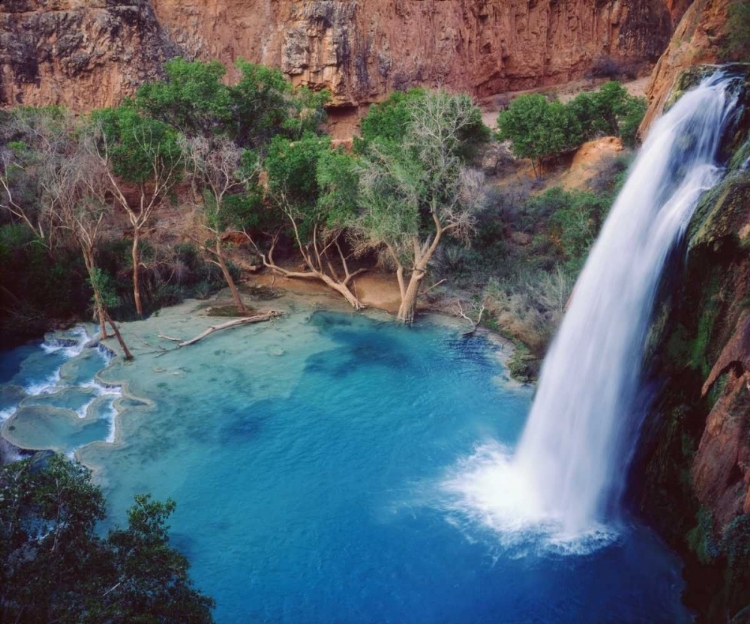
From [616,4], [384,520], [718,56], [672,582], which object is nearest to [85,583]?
[384,520]

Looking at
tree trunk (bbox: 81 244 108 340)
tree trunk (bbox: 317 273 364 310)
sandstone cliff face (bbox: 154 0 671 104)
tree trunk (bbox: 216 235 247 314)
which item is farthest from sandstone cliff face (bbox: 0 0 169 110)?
tree trunk (bbox: 317 273 364 310)

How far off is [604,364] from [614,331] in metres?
0.81

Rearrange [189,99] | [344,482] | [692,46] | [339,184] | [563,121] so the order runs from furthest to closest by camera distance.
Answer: [563,121], [189,99], [339,184], [692,46], [344,482]

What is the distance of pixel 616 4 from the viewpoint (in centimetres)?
4034

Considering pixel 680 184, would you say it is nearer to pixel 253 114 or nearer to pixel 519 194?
pixel 519 194

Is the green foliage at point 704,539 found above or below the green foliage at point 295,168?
below

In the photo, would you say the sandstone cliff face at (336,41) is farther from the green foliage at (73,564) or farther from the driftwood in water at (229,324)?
the green foliage at (73,564)

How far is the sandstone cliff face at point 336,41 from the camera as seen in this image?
3092cm

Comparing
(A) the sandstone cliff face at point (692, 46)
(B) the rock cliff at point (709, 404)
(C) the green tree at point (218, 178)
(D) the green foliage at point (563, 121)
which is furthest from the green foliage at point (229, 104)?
(B) the rock cliff at point (709, 404)

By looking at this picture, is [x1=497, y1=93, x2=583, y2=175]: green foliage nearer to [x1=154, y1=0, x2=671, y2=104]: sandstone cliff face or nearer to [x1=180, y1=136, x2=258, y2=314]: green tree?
[x1=154, y1=0, x2=671, y2=104]: sandstone cliff face

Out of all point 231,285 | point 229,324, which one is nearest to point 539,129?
point 231,285

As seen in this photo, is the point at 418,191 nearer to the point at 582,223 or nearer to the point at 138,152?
the point at 582,223

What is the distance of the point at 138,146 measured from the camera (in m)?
25.0

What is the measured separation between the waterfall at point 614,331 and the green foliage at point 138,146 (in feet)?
55.6
